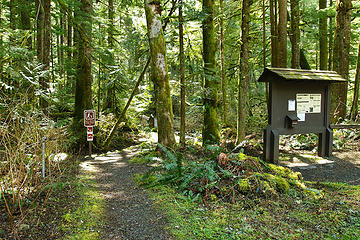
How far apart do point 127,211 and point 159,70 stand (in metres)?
4.50

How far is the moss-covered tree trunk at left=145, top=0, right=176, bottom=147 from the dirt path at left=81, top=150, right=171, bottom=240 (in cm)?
142

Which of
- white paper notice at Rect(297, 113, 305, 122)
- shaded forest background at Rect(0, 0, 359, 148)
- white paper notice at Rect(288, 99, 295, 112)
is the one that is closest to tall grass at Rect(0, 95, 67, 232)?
shaded forest background at Rect(0, 0, 359, 148)

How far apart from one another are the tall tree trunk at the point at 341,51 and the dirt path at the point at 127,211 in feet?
33.2

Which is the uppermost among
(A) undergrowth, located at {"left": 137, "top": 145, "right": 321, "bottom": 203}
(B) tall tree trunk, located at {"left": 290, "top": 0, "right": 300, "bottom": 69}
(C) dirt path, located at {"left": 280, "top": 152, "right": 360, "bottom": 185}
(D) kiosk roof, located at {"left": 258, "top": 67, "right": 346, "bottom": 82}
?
(B) tall tree trunk, located at {"left": 290, "top": 0, "right": 300, "bottom": 69}

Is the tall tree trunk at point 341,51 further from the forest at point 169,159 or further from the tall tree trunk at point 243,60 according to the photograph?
the tall tree trunk at point 243,60

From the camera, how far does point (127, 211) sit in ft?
13.9

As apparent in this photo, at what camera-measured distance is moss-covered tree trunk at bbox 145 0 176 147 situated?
7.44 m

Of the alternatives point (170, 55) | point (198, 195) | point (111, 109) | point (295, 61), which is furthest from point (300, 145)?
point (111, 109)

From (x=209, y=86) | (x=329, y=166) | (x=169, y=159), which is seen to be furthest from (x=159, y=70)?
(x=329, y=166)

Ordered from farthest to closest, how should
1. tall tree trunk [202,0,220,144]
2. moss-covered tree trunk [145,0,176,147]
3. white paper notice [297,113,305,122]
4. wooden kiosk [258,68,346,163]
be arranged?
tall tree trunk [202,0,220,144] < white paper notice [297,113,305,122] < wooden kiosk [258,68,346,163] < moss-covered tree trunk [145,0,176,147]

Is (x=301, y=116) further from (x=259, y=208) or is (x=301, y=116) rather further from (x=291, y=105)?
(x=259, y=208)

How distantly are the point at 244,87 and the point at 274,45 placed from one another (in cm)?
420

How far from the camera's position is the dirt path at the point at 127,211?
A: 349cm

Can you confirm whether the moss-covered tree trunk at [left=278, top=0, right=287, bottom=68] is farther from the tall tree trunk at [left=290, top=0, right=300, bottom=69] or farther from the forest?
the tall tree trunk at [left=290, top=0, right=300, bottom=69]
